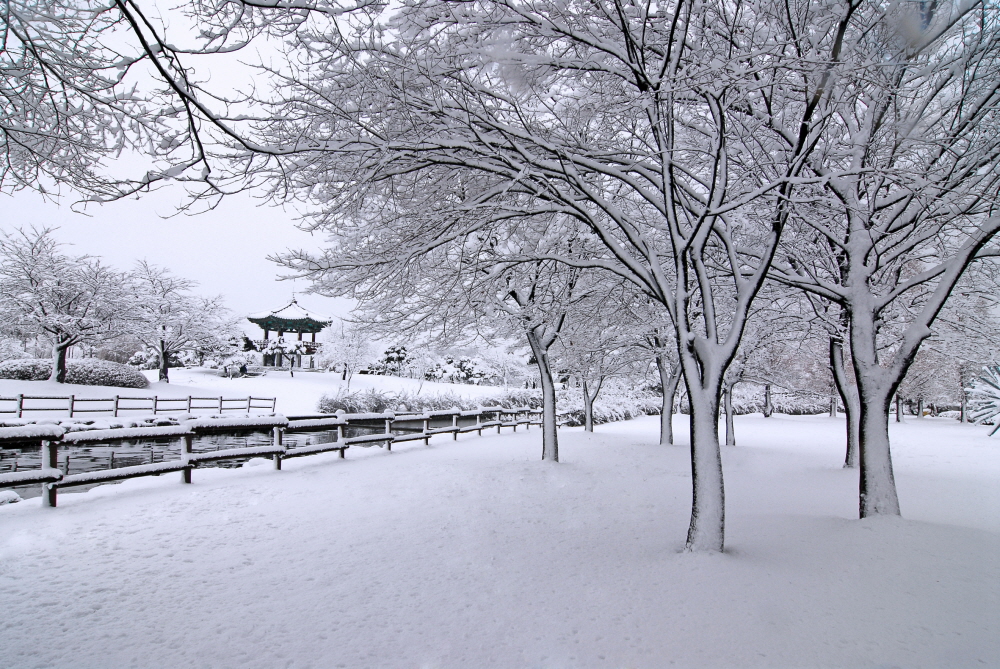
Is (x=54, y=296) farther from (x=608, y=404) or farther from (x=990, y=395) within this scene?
(x=990, y=395)

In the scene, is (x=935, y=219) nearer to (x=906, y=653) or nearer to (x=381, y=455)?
(x=906, y=653)

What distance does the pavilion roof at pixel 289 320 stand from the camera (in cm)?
5291

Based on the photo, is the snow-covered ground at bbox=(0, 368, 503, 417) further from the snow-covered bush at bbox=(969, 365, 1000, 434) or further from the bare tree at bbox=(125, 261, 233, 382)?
the snow-covered bush at bbox=(969, 365, 1000, 434)

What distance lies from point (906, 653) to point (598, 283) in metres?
6.49

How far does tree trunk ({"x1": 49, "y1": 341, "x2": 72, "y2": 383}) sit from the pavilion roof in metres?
23.8

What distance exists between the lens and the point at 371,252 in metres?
6.80

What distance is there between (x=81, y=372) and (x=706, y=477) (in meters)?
35.4

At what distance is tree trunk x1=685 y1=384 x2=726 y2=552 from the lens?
5.29 m

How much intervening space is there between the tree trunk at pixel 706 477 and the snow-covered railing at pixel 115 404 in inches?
920

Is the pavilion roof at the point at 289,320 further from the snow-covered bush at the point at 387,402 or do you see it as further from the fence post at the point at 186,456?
the fence post at the point at 186,456

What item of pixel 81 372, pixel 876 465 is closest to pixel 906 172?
pixel 876 465

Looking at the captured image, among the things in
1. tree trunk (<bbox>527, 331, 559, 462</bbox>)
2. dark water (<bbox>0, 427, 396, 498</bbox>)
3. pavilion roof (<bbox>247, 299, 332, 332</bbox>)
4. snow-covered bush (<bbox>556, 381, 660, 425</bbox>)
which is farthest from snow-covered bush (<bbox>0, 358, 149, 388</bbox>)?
tree trunk (<bbox>527, 331, 559, 462</bbox>)

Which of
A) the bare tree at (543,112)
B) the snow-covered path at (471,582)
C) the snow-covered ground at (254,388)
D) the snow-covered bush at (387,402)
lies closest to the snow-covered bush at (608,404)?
the snow-covered bush at (387,402)

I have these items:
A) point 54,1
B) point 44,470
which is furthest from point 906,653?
point 44,470
